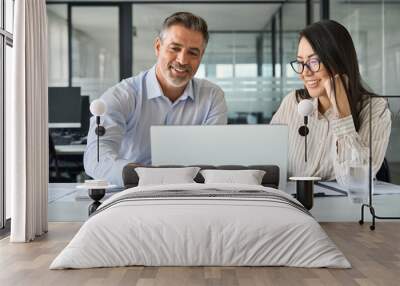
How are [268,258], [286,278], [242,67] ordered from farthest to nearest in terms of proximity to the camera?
1. [242,67]
2. [268,258]
3. [286,278]

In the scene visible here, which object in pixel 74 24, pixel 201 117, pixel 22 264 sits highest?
pixel 74 24

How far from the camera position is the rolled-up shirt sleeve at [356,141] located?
5055 mm

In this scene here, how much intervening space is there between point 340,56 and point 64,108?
3436 mm

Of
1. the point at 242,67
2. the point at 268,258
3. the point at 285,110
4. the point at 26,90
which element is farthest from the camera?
the point at 242,67

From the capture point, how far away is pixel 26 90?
189 inches

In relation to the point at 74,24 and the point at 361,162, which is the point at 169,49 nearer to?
the point at 361,162

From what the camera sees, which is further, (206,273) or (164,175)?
(164,175)

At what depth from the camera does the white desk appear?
291 inches

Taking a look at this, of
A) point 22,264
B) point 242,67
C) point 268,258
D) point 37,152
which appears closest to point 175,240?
point 268,258

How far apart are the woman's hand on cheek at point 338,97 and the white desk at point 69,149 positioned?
3326 millimetres

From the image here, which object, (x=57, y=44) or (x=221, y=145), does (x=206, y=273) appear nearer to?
(x=221, y=145)

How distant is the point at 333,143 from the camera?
513 cm

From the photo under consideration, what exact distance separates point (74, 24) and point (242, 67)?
2.02 meters

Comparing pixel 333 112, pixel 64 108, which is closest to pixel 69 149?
pixel 64 108
